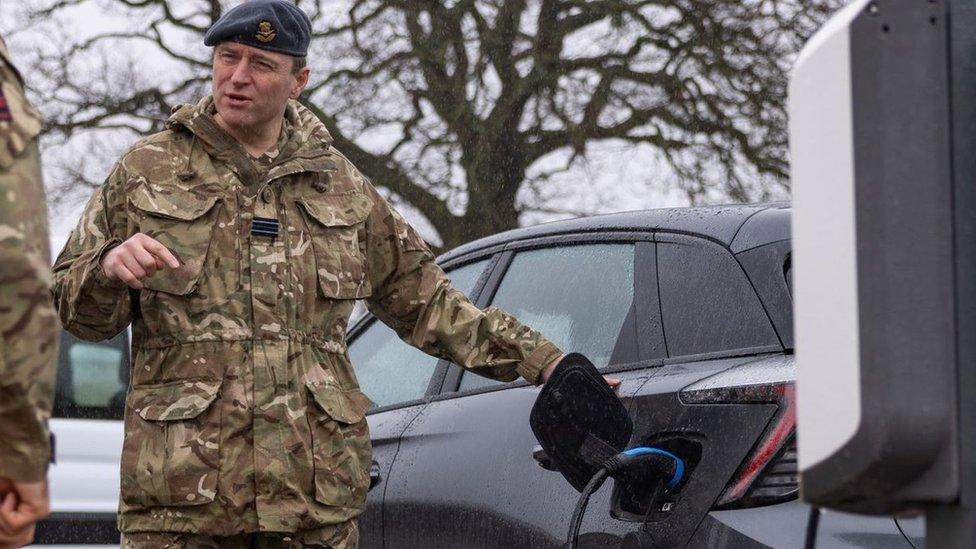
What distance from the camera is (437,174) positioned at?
52.6 feet

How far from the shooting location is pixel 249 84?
11.2ft

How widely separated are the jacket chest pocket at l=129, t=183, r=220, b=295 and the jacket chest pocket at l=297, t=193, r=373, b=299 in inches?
8.9

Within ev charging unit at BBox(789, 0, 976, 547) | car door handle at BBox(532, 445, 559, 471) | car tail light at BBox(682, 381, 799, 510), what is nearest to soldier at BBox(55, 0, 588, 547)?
car door handle at BBox(532, 445, 559, 471)

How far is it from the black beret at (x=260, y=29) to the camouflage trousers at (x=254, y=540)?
109 cm

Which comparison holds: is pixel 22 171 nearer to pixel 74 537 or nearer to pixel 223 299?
pixel 223 299

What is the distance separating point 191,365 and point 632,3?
1353 cm

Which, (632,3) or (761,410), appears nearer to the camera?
(761,410)

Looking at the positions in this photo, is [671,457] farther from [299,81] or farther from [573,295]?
[299,81]

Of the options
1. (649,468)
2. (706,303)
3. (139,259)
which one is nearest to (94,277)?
(139,259)

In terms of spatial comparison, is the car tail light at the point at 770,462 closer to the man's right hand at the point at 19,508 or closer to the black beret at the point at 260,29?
the black beret at the point at 260,29

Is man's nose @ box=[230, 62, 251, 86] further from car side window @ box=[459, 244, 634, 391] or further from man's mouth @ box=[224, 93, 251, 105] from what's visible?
car side window @ box=[459, 244, 634, 391]

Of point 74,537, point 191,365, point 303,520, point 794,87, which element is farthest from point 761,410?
point 74,537

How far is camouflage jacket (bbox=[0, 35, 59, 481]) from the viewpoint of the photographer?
200 centimetres

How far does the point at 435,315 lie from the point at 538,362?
27 cm
